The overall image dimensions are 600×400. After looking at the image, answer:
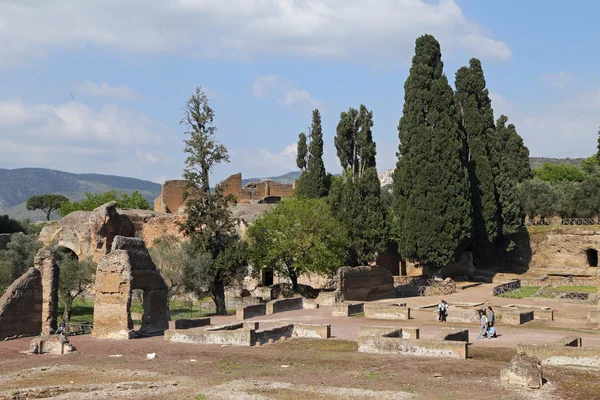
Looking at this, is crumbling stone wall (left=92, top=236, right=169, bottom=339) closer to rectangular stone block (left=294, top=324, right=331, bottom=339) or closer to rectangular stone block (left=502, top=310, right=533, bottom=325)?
rectangular stone block (left=294, top=324, right=331, bottom=339)

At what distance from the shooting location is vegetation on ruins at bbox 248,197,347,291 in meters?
34.5

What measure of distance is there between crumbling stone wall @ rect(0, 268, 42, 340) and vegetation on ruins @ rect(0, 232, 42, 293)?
360 inches

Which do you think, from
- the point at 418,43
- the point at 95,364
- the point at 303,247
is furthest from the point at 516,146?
the point at 95,364

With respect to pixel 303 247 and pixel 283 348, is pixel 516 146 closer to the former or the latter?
pixel 303 247

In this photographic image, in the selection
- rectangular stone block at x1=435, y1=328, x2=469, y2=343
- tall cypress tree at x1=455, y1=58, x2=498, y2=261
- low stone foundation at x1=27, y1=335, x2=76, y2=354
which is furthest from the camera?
tall cypress tree at x1=455, y1=58, x2=498, y2=261

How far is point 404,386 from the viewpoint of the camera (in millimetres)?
12570

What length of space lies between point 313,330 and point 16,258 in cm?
1824

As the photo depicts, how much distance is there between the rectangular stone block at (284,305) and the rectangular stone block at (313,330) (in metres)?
7.07

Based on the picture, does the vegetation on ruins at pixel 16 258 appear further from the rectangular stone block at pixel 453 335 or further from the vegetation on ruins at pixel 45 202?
→ the vegetation on ruins at pixel 45 202

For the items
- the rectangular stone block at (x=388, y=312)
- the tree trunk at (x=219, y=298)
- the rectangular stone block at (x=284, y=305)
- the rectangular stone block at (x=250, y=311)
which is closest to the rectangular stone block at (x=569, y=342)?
the rectangular stone block at (x=388, y=312)

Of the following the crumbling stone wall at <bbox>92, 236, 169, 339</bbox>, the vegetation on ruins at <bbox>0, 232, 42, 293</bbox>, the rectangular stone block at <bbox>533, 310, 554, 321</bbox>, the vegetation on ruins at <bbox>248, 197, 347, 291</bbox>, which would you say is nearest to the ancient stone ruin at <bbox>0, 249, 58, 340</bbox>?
the crumbling stone wall at <bbox>92, 236, 169, 339</bbox>

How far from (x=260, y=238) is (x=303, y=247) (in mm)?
2299

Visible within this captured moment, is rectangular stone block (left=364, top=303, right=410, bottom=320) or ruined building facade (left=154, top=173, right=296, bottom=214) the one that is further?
ruined building facade (left=154, top=173, right=296, bottom=214)

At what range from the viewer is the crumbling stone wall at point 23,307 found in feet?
67.8
